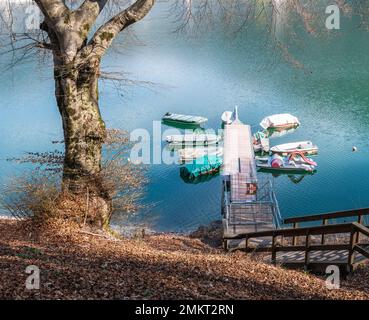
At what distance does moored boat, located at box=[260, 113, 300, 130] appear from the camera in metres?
26.2

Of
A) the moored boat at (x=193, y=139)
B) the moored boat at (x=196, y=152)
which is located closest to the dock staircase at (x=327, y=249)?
the moored boat at (x=196, y=152)

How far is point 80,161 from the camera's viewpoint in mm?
8531

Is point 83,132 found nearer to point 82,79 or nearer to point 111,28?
point 82,79

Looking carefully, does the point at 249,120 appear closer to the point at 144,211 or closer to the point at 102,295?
the point at 144,211

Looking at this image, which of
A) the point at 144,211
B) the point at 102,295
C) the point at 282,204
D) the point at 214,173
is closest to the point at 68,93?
the point at 102,295

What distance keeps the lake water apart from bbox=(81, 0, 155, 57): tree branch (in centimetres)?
1127

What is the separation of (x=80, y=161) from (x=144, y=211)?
1099 centimetres

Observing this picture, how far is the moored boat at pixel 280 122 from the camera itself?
2622cm

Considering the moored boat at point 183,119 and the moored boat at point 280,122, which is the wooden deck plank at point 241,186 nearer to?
the moored boat at point 280,122

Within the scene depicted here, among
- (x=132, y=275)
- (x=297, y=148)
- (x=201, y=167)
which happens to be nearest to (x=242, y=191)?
(x=201, y=167)

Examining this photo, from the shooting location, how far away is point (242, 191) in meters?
18.2

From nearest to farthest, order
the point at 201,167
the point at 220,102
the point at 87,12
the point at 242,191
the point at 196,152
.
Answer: the point at 87,12
the point at 242,191
the point at 201,167
the point at 196,152
the point at 220,102

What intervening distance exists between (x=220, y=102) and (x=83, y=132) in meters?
22.6

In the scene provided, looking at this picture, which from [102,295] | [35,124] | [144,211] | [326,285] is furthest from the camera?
[35,124]
